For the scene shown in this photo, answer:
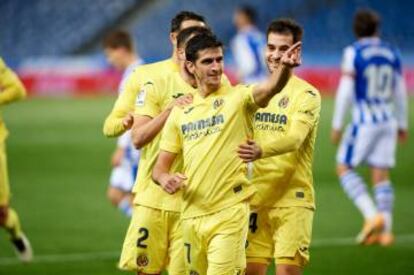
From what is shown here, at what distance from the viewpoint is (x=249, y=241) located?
28.5ft

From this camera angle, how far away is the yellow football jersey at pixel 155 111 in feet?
27.7

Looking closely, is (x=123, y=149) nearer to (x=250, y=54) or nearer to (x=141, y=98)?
(x=141, y=98)

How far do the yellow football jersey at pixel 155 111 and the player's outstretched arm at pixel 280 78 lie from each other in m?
0.85

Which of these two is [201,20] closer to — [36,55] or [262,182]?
[262,182]

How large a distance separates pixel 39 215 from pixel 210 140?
27.9 feet

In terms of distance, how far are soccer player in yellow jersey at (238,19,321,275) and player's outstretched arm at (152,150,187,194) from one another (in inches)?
33.1

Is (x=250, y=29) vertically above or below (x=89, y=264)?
above

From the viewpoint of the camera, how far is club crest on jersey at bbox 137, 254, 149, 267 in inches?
334

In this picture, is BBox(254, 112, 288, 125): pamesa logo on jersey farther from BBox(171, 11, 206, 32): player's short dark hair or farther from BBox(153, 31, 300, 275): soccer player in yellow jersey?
BBox(171, 11, 206, 32): player's short dark hair

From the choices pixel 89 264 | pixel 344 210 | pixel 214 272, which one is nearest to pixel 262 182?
pixel 214 272

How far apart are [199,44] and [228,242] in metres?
1.28

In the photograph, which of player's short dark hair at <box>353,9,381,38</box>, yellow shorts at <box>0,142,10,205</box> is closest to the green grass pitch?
yellow shorts at <box>0,142,10,205</box>

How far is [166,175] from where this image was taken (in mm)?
7824

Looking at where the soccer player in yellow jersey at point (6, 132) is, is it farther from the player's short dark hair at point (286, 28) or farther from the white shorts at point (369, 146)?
the white shorts at point (369, 146)
